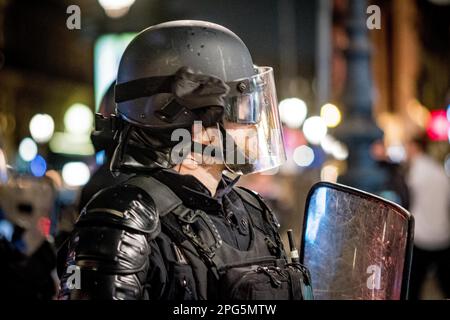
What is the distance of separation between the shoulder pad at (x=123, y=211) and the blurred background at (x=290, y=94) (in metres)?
1.15

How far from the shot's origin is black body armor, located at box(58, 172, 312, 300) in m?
2.60

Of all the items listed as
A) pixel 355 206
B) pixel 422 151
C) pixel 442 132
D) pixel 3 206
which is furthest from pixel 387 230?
pixel 442 132

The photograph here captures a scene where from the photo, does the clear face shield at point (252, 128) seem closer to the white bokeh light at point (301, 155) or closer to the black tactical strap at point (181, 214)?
the black tactical strap at point (181, 214)

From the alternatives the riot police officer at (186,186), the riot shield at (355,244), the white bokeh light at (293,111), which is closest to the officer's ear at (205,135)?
the riot police officer at (186,186)

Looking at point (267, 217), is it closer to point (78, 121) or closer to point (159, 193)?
point (159, 193)

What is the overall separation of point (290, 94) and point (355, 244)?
48945 millimetres

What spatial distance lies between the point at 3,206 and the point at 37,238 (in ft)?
1.58

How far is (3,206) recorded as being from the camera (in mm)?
5609

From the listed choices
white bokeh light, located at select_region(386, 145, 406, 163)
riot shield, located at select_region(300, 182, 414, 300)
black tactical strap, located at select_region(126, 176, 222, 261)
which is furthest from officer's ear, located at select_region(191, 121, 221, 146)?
white bokeh light, located at select_region(386, 145, 406, 163)

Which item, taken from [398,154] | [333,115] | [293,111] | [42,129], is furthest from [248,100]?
[293,111]

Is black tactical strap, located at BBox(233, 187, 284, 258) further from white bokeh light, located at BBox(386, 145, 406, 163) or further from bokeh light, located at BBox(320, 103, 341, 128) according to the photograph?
bokeh light, located at BBox(320, 103, 341, 128)

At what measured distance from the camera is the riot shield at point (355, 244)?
2.92m

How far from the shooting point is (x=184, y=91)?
9.64ft
